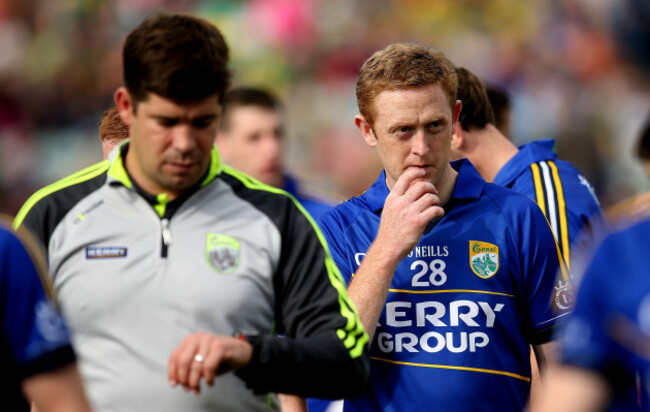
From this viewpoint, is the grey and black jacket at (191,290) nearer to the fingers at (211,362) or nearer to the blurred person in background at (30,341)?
the fingers at (211,362)

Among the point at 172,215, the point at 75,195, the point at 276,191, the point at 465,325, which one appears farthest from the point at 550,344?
the point at 75,195

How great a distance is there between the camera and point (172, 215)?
308 centimetres

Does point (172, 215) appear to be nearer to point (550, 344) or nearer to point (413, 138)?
point (413, 138)

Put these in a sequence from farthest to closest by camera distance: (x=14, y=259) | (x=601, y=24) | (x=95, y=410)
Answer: (x=601, y=24), (x=95, y=410), (x=14, y=259)

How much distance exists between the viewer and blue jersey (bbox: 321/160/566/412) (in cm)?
378

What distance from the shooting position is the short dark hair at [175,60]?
296 cm

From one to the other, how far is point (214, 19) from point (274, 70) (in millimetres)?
1057

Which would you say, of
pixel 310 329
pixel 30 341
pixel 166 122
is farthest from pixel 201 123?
pixel 30 341

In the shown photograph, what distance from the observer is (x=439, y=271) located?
388 centimetres

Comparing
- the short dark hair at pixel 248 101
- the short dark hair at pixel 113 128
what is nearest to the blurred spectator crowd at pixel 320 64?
the short dark hair at pixel 248 101

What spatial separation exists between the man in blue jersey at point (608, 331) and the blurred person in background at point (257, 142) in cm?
490

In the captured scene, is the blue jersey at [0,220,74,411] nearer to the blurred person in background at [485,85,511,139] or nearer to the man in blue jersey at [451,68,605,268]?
the man in blue jersey at [451,68,605,268]

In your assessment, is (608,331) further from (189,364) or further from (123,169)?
(123,169)

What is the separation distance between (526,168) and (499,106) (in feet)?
2.53
